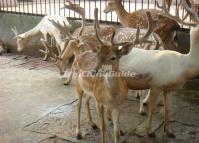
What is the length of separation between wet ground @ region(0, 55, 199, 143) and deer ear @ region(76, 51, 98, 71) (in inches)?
32.0

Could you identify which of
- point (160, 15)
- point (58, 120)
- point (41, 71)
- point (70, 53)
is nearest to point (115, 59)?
point (58, 120)

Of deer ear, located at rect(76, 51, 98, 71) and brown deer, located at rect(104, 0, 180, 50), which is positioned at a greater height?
brown deer, located at rect(104, 0, 180, 50)

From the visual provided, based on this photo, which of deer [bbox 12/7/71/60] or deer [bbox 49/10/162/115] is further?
deer [bbox 12/7/71/60]

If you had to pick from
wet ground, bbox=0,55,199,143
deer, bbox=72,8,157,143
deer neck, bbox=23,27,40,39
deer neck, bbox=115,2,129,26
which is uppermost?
deer neck, bbox=115,2,129,26

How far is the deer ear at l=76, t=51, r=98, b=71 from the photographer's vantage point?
13.1ft

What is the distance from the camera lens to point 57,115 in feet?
16.0

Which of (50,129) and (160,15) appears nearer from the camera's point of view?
(50,129)

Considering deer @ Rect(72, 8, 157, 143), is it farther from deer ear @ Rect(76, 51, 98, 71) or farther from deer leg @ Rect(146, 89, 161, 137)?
deer leg @ Rect(146, 89, 161, 137)

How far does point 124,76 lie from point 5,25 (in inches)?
213

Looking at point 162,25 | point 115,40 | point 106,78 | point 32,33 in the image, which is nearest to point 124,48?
point 106,78

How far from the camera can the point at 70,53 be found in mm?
5762

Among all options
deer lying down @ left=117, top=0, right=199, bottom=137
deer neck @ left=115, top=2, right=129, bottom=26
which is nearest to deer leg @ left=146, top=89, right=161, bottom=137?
deer lying down @ left=117, top=0, right=199, bottom=137

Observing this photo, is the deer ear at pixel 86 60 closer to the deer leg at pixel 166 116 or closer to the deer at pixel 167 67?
the deer at pixel 167 67

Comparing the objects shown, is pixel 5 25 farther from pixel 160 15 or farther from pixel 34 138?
pixel 34 138
